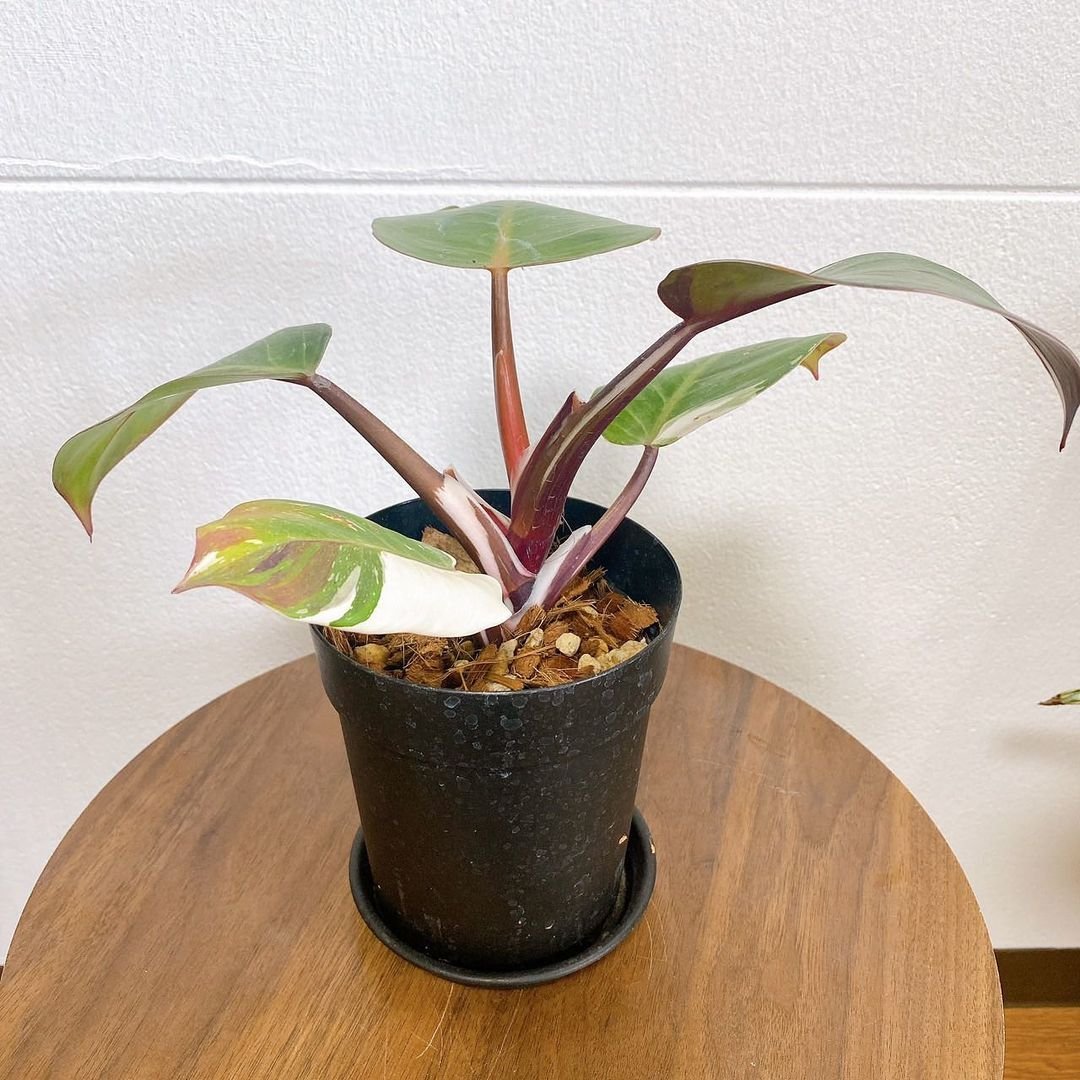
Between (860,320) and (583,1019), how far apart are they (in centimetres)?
66

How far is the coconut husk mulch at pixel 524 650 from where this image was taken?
58 cm

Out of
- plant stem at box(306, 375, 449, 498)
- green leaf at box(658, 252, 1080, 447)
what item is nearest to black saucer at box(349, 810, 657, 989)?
plant stem at box(306, 375, 449, 498)

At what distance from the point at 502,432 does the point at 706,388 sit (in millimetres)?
141

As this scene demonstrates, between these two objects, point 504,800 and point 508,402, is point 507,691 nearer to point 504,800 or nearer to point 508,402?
point 504,800

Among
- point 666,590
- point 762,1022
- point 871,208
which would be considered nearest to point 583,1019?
point 762,1022

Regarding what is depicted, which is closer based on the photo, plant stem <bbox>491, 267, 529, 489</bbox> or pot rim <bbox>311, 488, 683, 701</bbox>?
pot rim <bbox>311, 488, 683, 701</bbox>

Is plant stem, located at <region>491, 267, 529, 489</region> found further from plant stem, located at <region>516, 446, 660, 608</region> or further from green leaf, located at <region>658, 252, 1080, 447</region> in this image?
green leaf, located at <region>658, 252, 1080, 447</region>

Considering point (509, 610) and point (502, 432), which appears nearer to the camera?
point (509, 610)

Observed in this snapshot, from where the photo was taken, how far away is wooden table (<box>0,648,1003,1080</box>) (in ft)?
1.98

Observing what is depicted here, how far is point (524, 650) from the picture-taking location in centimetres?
59

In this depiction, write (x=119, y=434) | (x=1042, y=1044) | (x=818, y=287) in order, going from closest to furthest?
(x=818, y=287) < (x=119, y=434) < (x=1042, y=1044)

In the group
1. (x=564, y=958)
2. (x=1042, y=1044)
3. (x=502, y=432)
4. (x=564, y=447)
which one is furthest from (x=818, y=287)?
(x=1042, y=1044)

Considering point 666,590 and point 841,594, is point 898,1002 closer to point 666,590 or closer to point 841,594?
point 666,590

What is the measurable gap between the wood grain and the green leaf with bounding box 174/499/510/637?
126 cm
